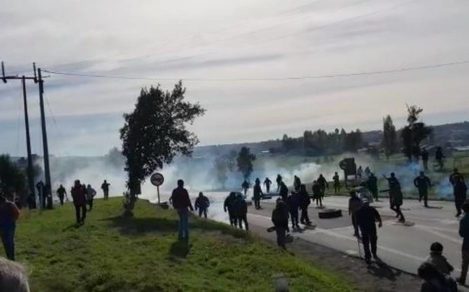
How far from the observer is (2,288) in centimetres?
317

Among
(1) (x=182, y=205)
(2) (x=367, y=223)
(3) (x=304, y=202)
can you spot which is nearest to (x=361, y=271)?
(2) (x=367, y=223)

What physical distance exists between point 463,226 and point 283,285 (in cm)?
638

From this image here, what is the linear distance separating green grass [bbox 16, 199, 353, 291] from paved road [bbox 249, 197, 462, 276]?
2.60m

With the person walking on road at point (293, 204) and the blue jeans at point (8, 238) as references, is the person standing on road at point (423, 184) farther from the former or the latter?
the blue jeans at point (8, 238)

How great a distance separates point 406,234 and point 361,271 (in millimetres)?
6187

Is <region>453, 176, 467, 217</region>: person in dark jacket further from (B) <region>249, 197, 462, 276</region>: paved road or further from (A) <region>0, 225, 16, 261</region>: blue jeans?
(A) <region>0, 225, 16, 261</region>: blue jeans

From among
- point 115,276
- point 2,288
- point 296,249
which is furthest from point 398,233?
point 2,288

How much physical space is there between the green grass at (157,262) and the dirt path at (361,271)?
0.57 meters

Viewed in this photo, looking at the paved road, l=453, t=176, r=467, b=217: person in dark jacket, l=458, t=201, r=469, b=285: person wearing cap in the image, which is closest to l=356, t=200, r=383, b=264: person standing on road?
the paved road

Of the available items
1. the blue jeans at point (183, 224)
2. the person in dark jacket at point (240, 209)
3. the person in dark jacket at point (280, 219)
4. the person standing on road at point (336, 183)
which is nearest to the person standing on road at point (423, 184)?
the person in dark jacket at point (240, 209)

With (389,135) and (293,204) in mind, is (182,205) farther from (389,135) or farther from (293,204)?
(389,135)

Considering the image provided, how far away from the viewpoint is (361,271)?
1673 cm

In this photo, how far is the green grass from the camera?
13062 mm

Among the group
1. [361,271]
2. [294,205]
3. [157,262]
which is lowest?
[361,271]
